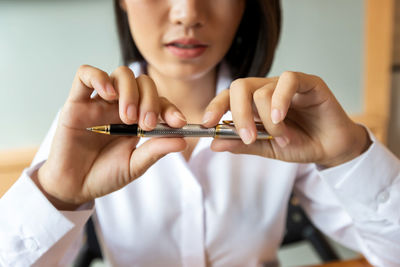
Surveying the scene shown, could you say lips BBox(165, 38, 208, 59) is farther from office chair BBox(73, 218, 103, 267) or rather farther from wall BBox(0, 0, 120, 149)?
office chair BBox(73, 218, 103, 267)

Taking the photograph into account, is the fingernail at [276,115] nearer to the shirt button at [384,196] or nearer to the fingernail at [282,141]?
the fingernail at [282,141]

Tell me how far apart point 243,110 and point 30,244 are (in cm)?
19

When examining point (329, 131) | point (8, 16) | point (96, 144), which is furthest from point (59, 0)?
point (329, 131)

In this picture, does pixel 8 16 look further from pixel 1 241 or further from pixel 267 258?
pixel 267 258

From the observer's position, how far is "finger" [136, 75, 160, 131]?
0.18m

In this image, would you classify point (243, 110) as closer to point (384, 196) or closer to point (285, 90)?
point (285, 90)

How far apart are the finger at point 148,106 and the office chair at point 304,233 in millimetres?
401

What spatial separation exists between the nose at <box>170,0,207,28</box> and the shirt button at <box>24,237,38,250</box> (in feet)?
0.66

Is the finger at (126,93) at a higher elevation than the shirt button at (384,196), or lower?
higher

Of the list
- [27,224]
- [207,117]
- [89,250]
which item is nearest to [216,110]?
[207,117]

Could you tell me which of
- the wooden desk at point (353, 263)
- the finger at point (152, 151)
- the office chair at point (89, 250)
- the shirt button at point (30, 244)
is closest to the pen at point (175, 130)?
the finger at point (152, 151)

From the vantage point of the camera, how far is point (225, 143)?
209 millimetres

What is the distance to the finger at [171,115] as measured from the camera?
0.60 feet

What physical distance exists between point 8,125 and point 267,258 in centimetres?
34
